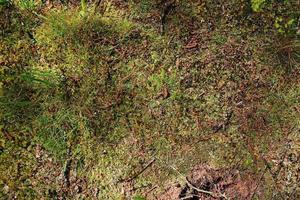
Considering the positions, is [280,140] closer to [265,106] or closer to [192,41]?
[265,106]

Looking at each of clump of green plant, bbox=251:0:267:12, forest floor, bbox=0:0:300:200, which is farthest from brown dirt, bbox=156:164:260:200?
clump of green plant, bbox=251:0:267:12

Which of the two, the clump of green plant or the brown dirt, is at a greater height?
the clump of green plant

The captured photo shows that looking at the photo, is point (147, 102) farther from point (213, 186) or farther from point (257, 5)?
point (257, 5)

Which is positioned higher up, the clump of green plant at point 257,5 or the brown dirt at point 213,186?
the clump of green plant at point 257,5

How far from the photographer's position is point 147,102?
3836 mm

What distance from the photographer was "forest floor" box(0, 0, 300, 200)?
3.66m

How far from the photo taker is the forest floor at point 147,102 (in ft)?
12.0

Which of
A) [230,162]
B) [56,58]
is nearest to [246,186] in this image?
[230,162]

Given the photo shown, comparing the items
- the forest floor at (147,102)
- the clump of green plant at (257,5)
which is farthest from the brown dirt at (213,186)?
the clump of green plant at (257,5)

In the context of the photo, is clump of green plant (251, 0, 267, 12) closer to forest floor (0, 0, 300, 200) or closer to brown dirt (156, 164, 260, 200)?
forest floor (0, 0, 300, 200)

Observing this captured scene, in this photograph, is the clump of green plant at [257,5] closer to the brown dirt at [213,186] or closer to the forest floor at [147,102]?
the forest floor at [147,102]

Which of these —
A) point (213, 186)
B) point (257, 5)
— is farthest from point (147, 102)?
point (257, 5)

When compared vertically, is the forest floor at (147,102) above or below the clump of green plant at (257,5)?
below

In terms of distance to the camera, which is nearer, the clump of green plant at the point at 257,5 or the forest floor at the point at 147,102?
the forest floor at the point at 147,102
